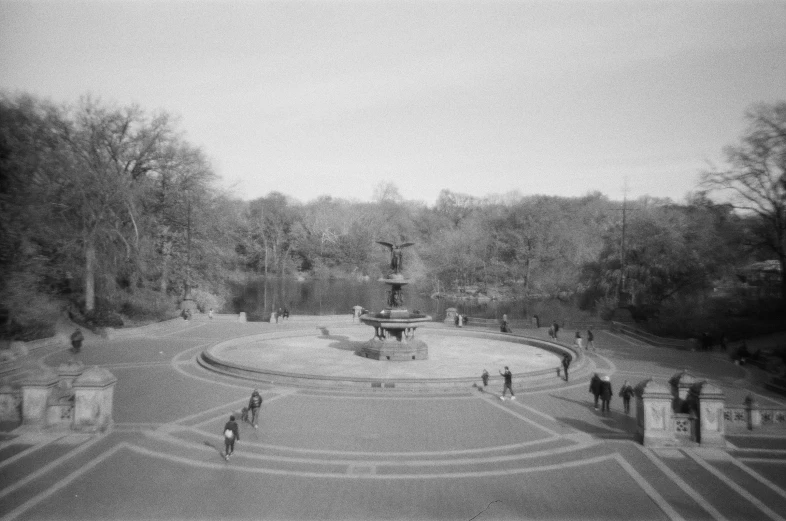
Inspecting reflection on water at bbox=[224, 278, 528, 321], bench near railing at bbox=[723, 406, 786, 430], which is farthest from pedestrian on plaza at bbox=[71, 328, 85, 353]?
bench near railing at bbox=[723, 406, 786, 430]

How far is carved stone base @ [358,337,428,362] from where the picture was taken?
23.2 meters

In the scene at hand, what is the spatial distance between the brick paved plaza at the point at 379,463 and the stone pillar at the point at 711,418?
0.39m

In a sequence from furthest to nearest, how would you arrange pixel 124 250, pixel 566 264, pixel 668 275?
pixel 566 264 → pixel 668 275 → pixel 124 250

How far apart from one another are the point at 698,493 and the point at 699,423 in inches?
126

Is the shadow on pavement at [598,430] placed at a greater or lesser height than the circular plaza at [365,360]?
lesser

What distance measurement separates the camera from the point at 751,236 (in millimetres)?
32312

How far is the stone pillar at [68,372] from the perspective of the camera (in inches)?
576

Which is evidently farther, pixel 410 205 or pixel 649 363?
pixel 410 205

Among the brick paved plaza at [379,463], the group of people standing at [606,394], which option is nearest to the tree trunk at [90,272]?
the brick paved plaza at [379,463]

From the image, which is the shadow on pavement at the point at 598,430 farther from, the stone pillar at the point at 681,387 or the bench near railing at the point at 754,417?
the bench near railing at the point at 754,417

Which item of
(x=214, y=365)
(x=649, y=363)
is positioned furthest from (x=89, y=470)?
(x=649, y=363)

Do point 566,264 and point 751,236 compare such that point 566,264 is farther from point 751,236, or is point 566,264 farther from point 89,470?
point 89,470

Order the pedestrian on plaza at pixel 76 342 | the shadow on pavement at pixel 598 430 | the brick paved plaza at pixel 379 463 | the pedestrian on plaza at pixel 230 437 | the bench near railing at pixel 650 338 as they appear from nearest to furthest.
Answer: the brick paved plaza at pixel 379 463, the pedestrian on plaza at pixel 230 437, the shadow on pavement at pixel 598 430, the pedestrian on plaza at pixel 76 342, the bench near railing at pixel 650 338

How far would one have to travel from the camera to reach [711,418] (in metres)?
12.9
